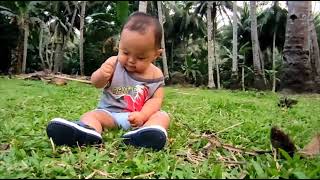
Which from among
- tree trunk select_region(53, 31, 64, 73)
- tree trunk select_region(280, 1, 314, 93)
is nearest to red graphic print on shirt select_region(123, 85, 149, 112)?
tree trunk select_region(280, 1, 314, 93)

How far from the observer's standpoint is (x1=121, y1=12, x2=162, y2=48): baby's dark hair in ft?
8.34

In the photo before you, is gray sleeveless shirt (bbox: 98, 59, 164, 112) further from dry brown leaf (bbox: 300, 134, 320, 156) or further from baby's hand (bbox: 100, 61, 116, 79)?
dry brown leaf (bbox: 300, 134, 320, 156)

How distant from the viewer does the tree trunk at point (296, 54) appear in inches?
345

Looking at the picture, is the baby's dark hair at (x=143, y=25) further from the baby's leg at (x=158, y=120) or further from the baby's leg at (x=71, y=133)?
the baby's leg at (x=71, y=133)

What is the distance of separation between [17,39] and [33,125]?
19691mm

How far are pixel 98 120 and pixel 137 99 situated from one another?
297 millimetres

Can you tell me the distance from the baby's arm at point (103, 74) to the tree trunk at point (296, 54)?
638 centimetres

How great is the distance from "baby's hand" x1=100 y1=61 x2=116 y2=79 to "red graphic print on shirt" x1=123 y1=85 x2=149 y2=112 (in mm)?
192

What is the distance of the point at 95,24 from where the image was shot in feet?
81.6

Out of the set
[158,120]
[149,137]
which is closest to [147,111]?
[158,120]

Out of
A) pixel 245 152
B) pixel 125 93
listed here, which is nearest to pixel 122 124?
pixel 125 93

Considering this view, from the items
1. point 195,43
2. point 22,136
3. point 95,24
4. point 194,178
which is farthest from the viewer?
point 195,43

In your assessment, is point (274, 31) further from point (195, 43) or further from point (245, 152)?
point (245, 152)

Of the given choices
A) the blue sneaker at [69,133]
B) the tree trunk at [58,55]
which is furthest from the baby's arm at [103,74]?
the tree trunk at [58,55]
